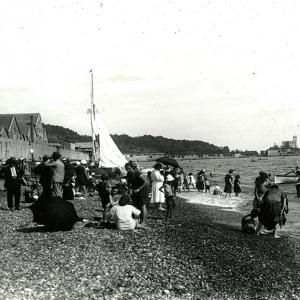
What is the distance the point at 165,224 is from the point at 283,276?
4984 millimetres

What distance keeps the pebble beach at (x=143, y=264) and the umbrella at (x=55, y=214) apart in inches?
10.1

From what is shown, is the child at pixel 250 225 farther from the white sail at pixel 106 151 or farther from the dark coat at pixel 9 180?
the white sail at pixel 106 151

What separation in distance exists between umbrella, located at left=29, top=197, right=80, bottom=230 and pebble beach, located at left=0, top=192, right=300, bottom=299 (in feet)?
0.84

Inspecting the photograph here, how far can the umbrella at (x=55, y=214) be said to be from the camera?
1065 cm

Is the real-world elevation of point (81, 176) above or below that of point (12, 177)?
below

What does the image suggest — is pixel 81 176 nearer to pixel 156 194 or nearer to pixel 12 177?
pixel 156 194

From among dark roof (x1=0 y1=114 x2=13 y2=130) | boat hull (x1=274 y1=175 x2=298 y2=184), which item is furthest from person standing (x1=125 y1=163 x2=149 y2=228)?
dark roof (x1=0 y1=114 x2=13 y2=130)

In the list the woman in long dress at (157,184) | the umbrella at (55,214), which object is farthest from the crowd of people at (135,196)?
the umbrella at (55,214)

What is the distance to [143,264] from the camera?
8227mm

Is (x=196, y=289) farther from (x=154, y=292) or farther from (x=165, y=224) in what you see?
(x=165, y=224)

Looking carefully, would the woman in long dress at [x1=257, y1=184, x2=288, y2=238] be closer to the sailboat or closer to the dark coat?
the dark coat

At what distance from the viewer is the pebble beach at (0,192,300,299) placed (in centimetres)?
691

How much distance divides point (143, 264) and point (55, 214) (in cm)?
331

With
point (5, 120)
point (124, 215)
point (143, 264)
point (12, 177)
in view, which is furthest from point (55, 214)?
point (5, 120)
